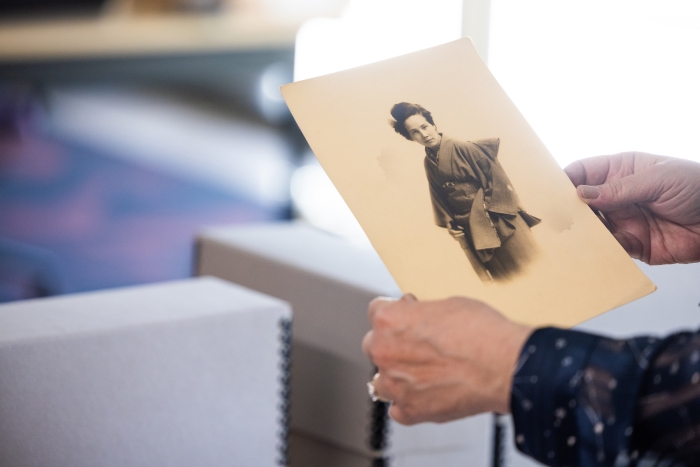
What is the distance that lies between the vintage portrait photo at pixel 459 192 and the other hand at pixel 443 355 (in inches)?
1.4

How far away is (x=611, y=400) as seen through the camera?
0.44 meters

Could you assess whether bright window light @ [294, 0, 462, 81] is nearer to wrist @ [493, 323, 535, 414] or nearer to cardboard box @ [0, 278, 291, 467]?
cardboard box @ [0, 278, 291, 467]

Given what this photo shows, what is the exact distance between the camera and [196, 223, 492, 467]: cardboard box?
102cm

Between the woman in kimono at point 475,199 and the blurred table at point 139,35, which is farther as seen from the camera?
the blurred table at point 139,35

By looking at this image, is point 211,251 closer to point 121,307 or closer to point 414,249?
point 121,307

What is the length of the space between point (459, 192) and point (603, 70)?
1.85 feet

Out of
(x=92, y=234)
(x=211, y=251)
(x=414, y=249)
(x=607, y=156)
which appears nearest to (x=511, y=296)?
(x=414, y=249)

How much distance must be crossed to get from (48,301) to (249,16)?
5.21 feet

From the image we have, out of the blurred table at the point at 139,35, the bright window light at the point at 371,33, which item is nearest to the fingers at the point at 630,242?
the bright window light at the point at 371,33

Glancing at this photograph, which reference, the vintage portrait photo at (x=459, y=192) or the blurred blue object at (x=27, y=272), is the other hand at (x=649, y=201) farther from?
the blurred blue object at (x=27, y=272)

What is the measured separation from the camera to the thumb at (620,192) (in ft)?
2.02

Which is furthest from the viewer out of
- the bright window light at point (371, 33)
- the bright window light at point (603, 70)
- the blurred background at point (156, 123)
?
the blurred background at point (156, 123)

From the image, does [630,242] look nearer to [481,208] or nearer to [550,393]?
[481,208]

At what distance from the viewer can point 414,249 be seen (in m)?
0.56
